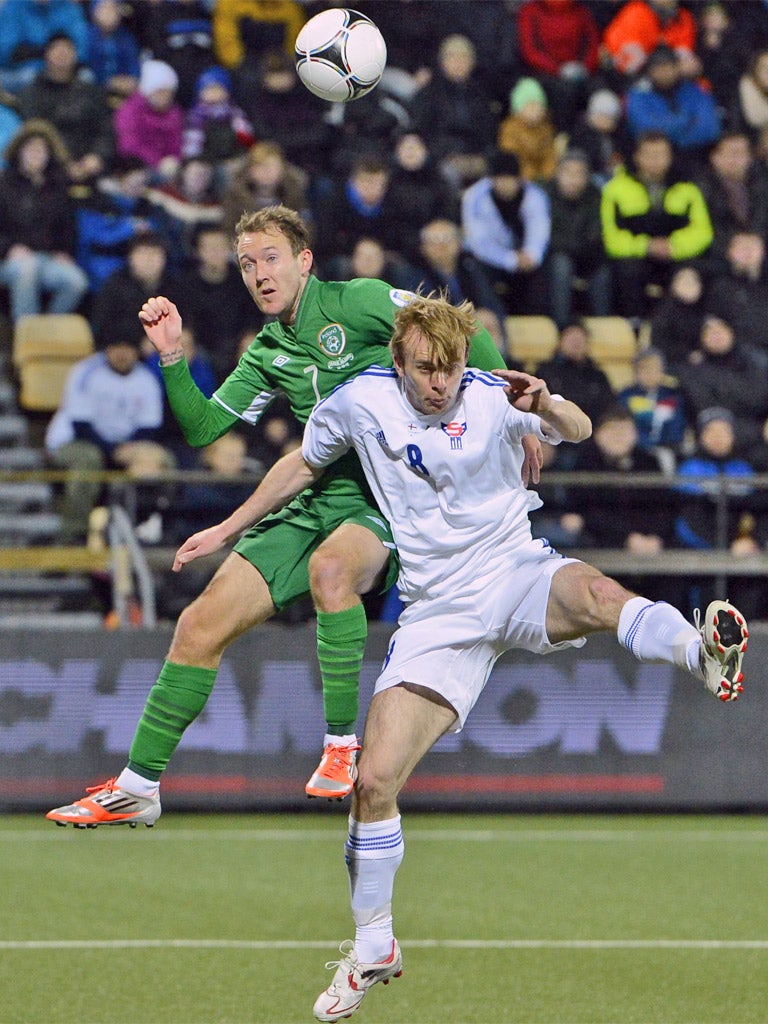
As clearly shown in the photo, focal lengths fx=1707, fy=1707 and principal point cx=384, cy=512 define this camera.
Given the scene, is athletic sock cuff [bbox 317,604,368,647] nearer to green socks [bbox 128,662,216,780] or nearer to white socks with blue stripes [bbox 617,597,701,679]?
green socks [bbox 128,662,216,780]

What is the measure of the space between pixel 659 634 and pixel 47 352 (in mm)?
8112

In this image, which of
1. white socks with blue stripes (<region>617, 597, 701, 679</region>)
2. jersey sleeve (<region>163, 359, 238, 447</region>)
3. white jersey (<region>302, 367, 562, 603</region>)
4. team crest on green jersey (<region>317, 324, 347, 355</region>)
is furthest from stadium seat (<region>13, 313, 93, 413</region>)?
white socks with blue stripes (<region>617, 597, 701, 679</region>)

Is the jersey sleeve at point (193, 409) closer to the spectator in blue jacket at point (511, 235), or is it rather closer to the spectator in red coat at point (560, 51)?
the spectator in blue jacket at point (511, 235)

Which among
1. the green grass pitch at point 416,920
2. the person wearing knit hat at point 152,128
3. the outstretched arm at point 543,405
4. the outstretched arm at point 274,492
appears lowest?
the green grass pitch at point 416,920

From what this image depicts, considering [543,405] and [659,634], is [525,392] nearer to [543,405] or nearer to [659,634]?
[543,405]

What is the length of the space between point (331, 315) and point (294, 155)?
7860mm

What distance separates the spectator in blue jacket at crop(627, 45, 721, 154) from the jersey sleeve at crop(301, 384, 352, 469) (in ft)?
30.7

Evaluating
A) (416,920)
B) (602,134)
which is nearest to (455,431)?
(416,920)

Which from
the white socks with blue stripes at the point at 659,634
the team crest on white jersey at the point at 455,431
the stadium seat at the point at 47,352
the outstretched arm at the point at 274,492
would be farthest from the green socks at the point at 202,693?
the stadium seat at the point at 47,352

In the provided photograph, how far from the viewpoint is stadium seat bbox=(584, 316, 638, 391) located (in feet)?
44.0

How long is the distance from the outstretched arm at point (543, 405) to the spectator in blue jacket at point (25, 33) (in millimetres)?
9354

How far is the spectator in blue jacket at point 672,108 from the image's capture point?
14773 millimetres

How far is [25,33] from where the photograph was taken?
546 inches

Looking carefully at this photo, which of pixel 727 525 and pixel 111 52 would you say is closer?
pixel 727 525
